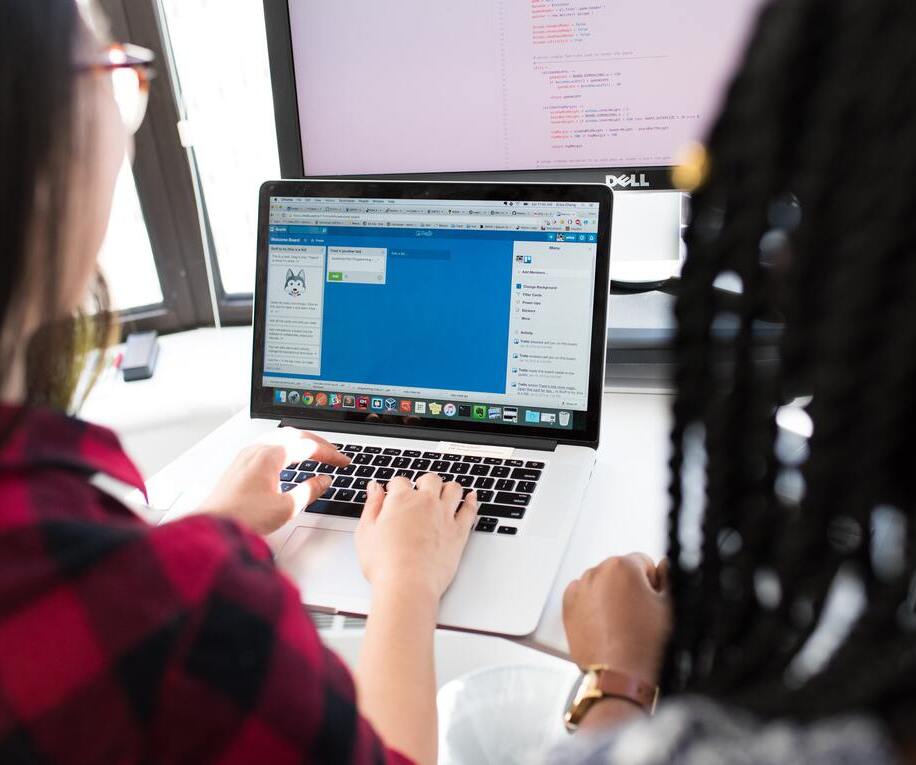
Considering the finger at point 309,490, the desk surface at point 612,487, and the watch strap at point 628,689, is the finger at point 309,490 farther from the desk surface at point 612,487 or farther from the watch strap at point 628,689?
the watch strap at point 628,689

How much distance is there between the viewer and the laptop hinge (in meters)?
0.86

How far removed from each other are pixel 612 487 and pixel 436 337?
0.23 meters

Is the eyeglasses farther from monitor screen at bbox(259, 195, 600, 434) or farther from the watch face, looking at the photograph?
the watch face

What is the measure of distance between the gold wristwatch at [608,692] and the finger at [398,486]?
0.84ft

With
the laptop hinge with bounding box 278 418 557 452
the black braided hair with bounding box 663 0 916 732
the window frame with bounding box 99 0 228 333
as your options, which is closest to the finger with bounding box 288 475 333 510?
the laptop hinge with bounding box 278 418 557 452

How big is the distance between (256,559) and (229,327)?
105 centimetres

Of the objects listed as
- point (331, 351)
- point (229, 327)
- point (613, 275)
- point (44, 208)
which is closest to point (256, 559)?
point (44, 208)

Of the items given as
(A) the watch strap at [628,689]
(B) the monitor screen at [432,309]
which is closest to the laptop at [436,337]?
(B) the monitor screen at [432,309]

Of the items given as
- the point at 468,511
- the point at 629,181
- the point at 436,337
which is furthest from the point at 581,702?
the point at 629,181

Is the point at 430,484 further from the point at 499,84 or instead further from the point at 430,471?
the point at 499,84

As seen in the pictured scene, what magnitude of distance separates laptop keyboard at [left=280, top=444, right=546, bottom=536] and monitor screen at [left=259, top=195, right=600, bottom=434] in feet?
0.17

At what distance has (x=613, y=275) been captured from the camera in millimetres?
1253

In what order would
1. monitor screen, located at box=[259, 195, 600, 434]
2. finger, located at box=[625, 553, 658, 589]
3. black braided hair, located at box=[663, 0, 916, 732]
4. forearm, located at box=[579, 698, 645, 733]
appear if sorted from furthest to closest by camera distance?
monitor screen, located at box=[259, 195, 600, 434] < finger, located at box=[625, 553, 658, 589] < forearm, located at box=[579, 698, 645, 733] < black braided hair, located at box=[663, 0, 916, 732]

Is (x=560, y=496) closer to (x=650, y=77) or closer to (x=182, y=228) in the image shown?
(x=650, y=77)
